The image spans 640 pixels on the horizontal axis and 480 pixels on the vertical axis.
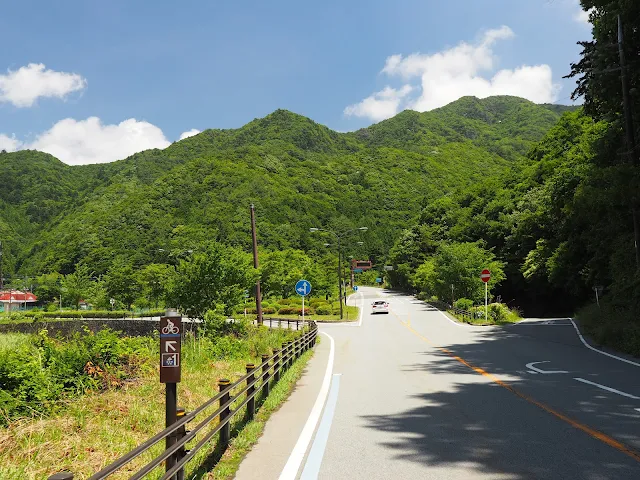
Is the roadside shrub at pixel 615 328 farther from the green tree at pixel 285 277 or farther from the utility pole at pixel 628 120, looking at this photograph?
the green tree at pixel 285 277

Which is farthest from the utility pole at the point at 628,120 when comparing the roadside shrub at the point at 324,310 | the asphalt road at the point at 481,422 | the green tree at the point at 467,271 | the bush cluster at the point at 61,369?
the roadside shrub at the point at 324,310

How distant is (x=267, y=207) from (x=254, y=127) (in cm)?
5287

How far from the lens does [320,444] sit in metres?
6.38

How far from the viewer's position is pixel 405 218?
15075 centimetres

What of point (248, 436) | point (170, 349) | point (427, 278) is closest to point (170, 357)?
point (170, 349)

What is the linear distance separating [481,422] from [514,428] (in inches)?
22.2

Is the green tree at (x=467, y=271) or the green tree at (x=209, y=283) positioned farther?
→ the green tree at (x=467, y=271)

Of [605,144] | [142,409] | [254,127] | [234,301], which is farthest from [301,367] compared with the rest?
[254,127]

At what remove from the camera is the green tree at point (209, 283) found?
25719mm

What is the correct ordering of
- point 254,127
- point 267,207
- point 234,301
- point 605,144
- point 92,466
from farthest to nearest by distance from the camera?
1. point 254,127
2. point 267,207
3. point 234,301
4. point 605,144
5. point 92,466

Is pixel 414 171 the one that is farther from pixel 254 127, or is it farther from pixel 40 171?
pixel 40 171

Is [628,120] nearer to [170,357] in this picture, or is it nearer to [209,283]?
[209,283]

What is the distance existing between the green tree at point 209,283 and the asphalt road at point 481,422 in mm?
12513

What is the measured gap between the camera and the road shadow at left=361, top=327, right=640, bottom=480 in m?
5.21
